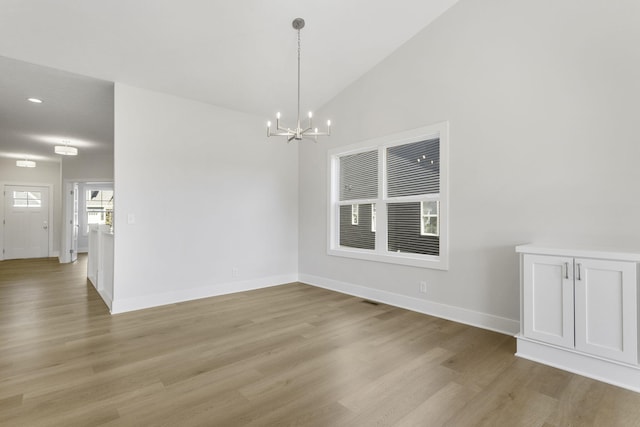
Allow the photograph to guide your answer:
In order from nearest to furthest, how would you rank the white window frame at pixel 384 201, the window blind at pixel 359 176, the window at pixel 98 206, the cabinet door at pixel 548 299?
the cabinet door at pixel 548 299, the white window frame at pixel 384 201, the window blind at pixel 359 176, the window at pixel 98 206

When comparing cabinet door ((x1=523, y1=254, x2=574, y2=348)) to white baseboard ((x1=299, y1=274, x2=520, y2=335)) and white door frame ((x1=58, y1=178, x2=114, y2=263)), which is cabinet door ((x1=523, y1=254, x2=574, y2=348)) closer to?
white baseboard ((x1=299, y1=274, x2=520, y2=335))

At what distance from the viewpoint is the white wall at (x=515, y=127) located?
262 centimetres

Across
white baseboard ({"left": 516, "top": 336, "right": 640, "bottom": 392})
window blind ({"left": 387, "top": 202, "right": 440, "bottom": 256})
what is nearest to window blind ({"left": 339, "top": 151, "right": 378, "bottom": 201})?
window blind ({"left": 387, "top": 202, "right": 440, "bottom": 256})

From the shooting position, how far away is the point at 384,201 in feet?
14.9

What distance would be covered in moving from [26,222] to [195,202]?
24.6 feet

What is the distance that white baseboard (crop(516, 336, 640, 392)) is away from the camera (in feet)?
7.29

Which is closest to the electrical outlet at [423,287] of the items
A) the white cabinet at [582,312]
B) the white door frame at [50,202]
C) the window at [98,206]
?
the white cabinet at [582,312]

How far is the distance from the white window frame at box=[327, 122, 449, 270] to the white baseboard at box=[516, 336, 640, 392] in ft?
3.88

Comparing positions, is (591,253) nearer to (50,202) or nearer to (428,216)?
(428,216)

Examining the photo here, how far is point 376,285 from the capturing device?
14.8ft

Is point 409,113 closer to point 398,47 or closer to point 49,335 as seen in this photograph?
point 398,47

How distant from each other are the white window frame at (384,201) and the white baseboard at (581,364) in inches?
46.5

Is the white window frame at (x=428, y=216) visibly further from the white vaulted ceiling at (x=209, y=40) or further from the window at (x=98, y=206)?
the window at (x=98, y=206)

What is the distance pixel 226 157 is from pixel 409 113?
2.80 metres
